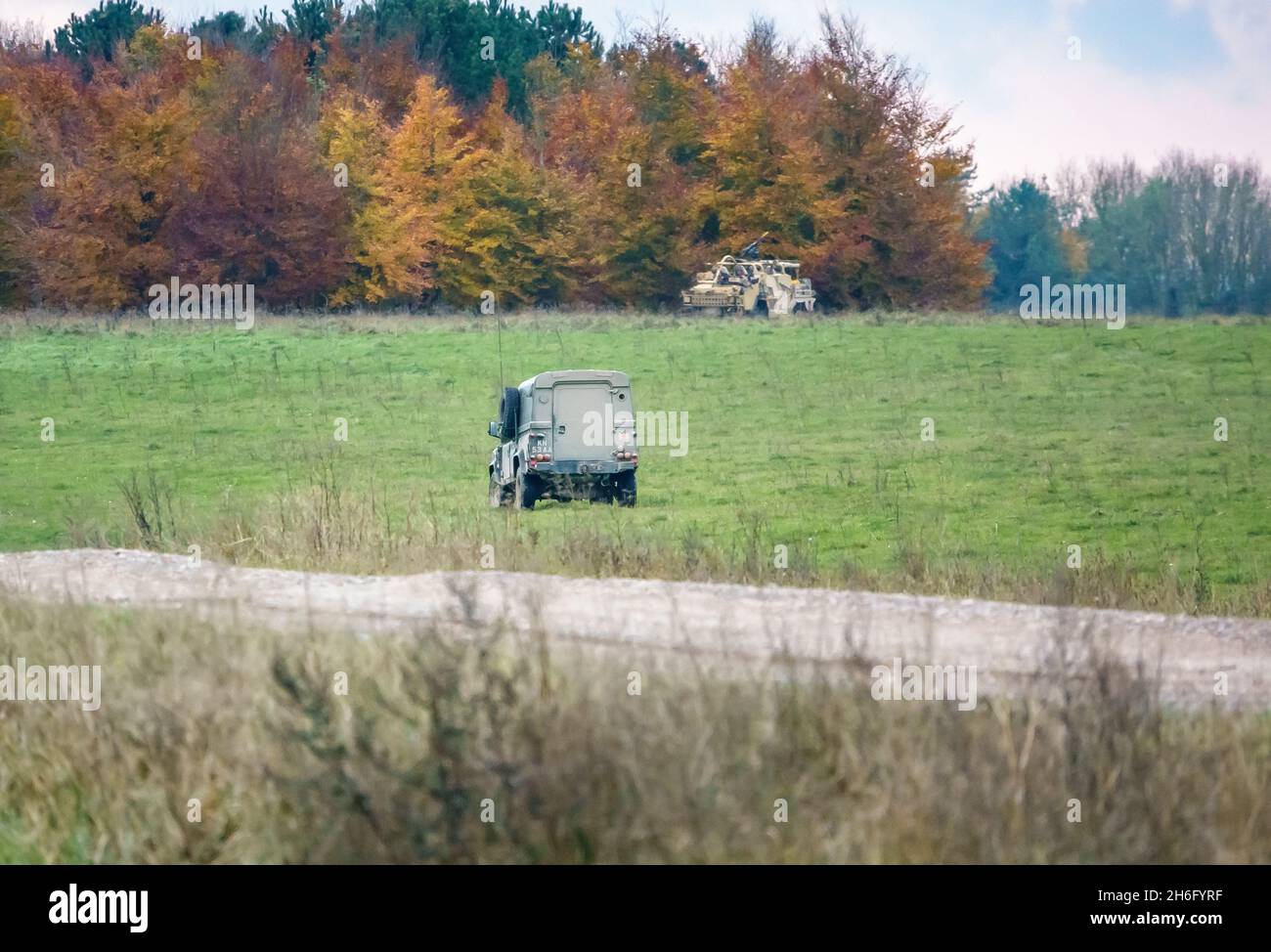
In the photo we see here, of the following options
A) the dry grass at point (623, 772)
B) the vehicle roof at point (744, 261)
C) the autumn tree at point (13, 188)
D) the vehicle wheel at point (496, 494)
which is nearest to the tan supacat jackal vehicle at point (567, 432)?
the vehicle wheel at point (496, 494)

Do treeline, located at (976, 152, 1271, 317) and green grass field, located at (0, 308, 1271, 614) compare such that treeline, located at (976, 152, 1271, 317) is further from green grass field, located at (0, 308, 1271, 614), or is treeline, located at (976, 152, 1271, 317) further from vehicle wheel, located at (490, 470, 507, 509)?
vehicle wheel, located at (490, 470, 507, 509)

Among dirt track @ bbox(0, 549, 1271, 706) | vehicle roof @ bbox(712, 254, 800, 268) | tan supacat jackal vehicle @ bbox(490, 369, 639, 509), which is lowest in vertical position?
dirt track @ bbox(0, 549, 1271, 706)

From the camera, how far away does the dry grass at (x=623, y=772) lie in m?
6.80

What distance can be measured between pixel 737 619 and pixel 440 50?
6749cm

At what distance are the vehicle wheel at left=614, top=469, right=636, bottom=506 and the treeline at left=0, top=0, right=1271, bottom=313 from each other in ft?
93.4

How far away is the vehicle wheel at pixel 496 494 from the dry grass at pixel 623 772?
47.3 feet

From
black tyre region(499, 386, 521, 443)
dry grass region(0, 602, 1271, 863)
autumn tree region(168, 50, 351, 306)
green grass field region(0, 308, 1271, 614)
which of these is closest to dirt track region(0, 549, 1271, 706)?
dry grass region(0, 602, 1271, 863)

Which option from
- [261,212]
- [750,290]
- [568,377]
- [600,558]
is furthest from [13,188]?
[600,558]

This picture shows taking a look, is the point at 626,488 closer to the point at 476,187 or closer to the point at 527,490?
the point at 527,490

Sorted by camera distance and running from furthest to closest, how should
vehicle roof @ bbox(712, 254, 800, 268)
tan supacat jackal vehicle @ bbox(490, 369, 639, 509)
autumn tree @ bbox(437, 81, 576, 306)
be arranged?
autumn tree @ bbox(437, 81, 576, 306)
vehicle roof @ bbox(712, 254, 800, 268)
tan supacat jackal vehicle @ bbox(490, 369, 639, 509)

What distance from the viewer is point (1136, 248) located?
269ft

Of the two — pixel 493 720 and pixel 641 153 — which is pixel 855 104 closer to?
pixel 641 153

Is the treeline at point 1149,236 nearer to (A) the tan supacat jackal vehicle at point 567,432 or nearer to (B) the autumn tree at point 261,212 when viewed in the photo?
(B) the autumn tree at point 261,212

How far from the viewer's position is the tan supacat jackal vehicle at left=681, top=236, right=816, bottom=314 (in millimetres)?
55656
